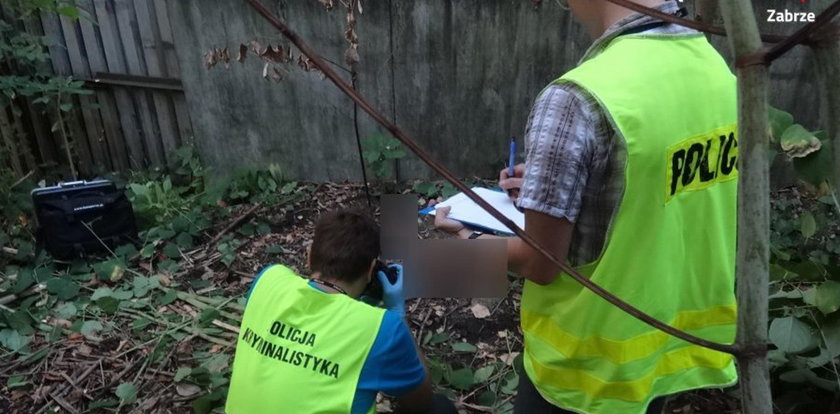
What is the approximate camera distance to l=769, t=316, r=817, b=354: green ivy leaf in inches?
81.3

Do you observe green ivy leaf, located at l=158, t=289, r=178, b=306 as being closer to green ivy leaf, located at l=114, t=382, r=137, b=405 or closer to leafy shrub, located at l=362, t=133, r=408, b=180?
green ivy leaf, located at l=114, t=382, r=137, b=405

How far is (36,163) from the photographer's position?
5.29m

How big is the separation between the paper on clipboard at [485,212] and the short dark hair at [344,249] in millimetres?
391

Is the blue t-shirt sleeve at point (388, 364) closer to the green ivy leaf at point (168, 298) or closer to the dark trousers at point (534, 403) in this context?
the dark trousers at point (534, 403)

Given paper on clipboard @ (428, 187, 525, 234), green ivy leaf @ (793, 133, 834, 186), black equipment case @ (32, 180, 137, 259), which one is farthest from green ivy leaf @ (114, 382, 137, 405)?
green ivy leaf @ (793, 133, 834, 186)

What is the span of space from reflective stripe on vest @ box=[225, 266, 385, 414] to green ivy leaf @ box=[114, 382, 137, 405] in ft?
4.41

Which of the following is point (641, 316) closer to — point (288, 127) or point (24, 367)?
point (24, 367)

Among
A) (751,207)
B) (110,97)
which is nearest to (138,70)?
(110,97)

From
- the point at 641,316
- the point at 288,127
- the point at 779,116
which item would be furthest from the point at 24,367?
the point at 779,116

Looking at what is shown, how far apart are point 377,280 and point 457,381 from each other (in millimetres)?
897

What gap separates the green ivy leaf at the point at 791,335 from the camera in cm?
207

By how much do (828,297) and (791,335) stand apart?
183 mm

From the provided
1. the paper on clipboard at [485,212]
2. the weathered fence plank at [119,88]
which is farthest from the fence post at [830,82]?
the weathered fence plank at [119,88]

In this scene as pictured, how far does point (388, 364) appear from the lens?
179 cm
